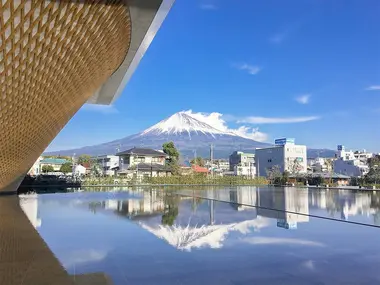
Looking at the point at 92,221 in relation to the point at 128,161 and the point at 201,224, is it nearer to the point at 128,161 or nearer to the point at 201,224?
the point at 201,224

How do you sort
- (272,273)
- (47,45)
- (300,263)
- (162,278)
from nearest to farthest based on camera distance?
(162,278)
(272,273)
(300,263)
(47,45)

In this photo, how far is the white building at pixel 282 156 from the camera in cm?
7866

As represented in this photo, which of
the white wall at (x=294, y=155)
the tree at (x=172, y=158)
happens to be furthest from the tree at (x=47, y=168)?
the white wall at (x=294, y=155)

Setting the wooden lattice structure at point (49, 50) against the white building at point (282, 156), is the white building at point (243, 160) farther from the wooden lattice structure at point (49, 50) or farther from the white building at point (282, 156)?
the wooden lattice structure at point (49, 50)

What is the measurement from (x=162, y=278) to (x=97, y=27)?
4751 millimetres

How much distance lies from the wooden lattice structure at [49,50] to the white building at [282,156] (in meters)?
69.7

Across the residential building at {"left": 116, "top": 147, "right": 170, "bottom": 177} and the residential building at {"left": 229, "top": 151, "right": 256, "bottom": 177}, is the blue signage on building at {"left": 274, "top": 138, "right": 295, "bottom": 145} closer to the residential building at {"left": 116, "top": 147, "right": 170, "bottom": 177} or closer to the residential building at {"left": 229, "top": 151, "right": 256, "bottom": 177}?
the residential building at {"left": 229, "top": 151, "right": 256, "bottom": 177}

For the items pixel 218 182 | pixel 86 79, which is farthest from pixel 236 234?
pixel 218 182

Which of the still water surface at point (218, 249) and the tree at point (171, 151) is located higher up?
the tree at point (171, 151)

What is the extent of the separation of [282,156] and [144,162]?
110 feet

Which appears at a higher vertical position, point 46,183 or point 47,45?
point 47,45

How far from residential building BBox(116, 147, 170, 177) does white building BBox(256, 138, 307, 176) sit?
2535 centimetres

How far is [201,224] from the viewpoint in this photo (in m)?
9.77

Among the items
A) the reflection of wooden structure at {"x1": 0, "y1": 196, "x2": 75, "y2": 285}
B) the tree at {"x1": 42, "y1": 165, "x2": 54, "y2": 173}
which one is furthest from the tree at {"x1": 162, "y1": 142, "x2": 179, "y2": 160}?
the reflection of wooden structure at {"x1": 0, "y1": 196, "x2": 75, "y2": 285}
